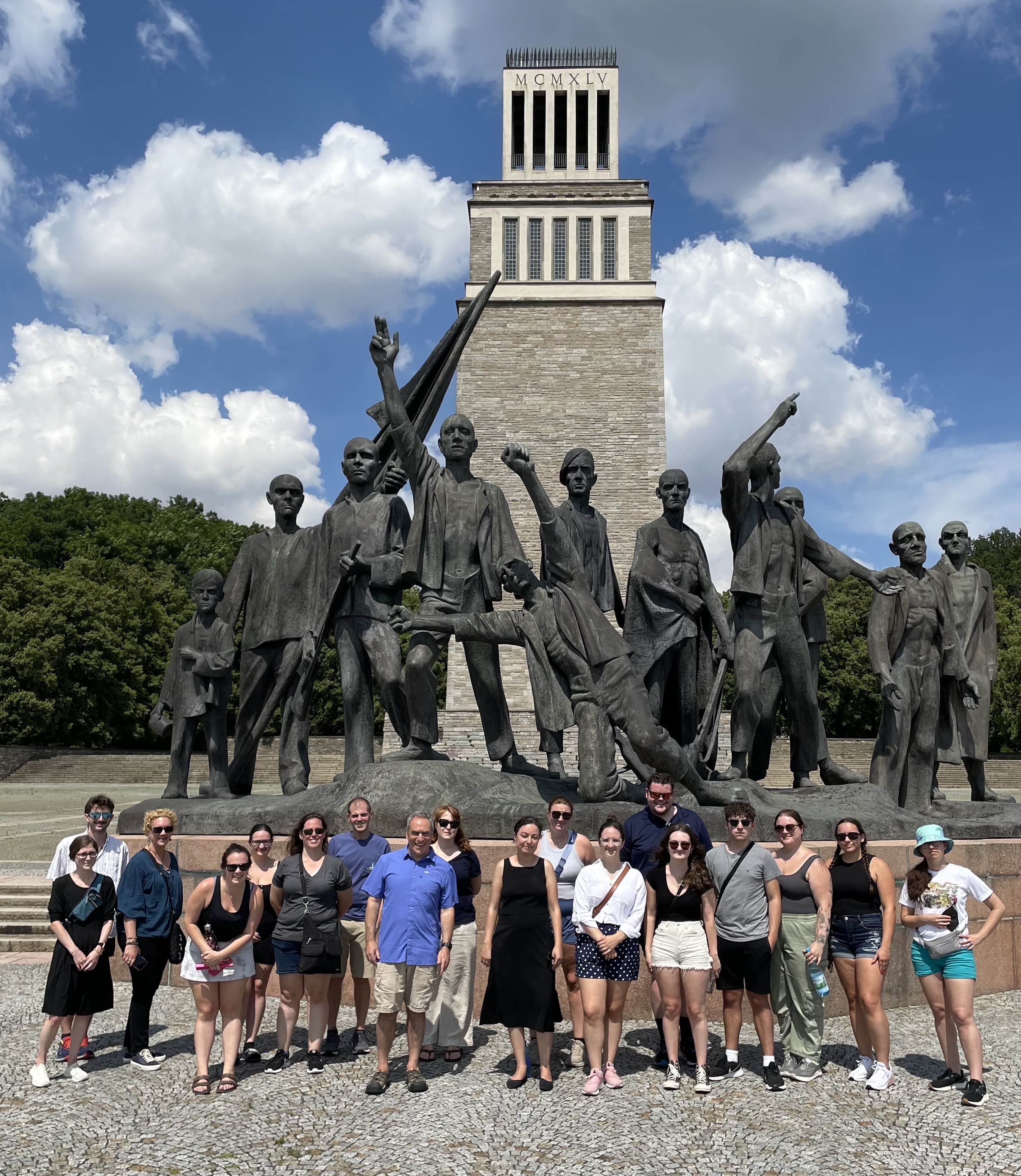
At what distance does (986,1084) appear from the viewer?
17.9 feet

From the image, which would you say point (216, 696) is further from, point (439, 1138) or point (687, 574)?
point (439, 1138)

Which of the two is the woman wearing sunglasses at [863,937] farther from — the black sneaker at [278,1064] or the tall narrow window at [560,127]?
the tall narrow window at [560,127]

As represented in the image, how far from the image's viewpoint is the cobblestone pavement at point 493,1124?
14.2 ft

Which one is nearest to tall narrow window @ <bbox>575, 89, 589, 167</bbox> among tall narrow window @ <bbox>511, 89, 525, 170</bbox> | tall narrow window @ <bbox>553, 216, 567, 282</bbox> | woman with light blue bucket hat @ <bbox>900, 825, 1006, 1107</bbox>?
tall narrow window @ <bbox>511, 89, 525, 170</bbox>

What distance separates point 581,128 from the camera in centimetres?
4650

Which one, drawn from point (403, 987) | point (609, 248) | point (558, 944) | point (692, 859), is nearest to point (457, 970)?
point (403, 987)

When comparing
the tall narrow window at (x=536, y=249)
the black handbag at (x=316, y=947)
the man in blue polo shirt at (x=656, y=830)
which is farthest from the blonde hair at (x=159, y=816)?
the tall narrow window at (x=536, y=249)

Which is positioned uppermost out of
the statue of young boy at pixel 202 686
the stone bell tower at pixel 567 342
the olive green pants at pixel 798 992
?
the stone bell tower at pixel 567 342

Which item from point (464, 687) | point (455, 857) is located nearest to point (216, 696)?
point (455, 857)

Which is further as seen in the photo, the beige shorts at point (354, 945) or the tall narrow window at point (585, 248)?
the tall narrow window at point (585, 248)

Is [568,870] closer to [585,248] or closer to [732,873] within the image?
[732,873]

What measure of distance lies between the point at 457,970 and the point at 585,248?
4041 cm

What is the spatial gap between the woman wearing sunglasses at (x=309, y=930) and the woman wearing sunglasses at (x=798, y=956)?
230 cm

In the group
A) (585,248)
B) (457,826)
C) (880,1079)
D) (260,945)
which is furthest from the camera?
(585,248)
